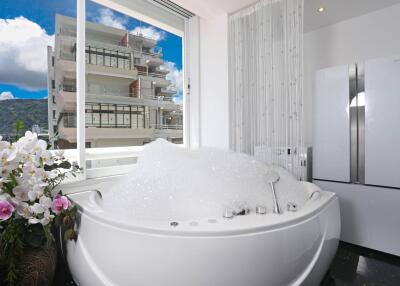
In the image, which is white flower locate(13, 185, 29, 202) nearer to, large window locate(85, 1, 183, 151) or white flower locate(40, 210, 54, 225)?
white flower locate(40, 210, 54, 225)

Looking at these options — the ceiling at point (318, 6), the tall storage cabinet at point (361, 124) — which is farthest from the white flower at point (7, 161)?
the tall storage cabinet at point (361, 124)

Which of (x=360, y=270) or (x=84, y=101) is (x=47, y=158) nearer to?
(x=84, y=101)

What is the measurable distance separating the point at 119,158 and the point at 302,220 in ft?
6.26

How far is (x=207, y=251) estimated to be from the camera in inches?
38.0

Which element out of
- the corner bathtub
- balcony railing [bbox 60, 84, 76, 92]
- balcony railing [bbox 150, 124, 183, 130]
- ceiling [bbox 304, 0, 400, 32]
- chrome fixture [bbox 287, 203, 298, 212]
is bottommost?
the corner bathtub

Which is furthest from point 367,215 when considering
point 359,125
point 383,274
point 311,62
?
point 311,62

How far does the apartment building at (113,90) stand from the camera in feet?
6.53

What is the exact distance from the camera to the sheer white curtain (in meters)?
2.16

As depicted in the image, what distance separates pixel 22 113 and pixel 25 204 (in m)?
0.98

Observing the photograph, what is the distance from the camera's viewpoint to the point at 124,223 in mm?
1084

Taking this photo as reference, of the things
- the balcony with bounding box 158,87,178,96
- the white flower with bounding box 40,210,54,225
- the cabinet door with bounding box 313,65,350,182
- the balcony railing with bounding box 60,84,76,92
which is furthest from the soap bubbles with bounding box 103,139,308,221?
the balcony with bounding box 158,87,178,96

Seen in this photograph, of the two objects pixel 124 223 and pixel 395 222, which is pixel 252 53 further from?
pixel 124 223

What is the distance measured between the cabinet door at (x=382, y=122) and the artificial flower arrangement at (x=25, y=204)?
2284 millimetres

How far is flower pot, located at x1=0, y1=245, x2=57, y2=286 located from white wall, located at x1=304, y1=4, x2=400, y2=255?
7.36 feet
